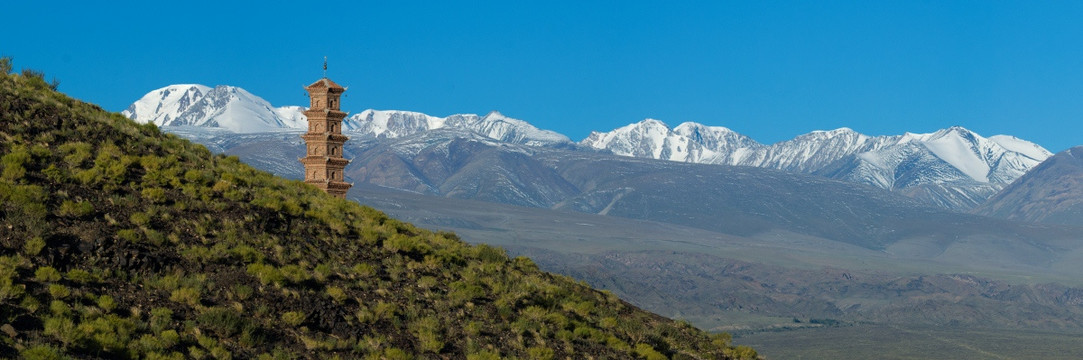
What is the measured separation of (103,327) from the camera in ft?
98.6

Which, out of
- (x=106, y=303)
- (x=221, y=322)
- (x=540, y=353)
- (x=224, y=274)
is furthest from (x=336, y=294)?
(x=106, y=303)

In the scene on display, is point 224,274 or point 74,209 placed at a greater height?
point 74,209

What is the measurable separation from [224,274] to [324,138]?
61799 millimetres

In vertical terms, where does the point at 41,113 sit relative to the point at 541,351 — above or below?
above

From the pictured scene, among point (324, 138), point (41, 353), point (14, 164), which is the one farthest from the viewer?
point (324, 138)

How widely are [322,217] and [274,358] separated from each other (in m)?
13.9

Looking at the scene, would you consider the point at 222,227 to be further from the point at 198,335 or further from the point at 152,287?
the point at 198,335

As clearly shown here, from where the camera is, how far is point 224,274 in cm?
3606

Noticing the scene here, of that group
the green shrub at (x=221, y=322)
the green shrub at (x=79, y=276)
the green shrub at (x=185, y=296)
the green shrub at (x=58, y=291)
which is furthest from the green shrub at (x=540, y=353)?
the green shrub at (x=58, y=291)

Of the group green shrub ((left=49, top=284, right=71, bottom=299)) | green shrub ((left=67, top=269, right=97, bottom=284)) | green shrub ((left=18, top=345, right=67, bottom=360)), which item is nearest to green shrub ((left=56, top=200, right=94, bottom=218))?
green shrub ((left=67, top=269, right=97, bottom=284))

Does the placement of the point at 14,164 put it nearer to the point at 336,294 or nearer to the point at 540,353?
the point at 336,294

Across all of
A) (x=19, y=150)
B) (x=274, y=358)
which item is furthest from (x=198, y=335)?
(x=19, y=150)

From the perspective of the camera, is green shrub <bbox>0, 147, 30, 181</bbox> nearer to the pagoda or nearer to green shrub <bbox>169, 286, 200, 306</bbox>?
green shrub <bbox>169, 286, 200, 306</bbox>

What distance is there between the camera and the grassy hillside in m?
31.6
